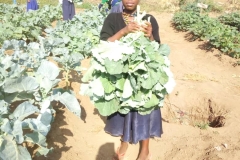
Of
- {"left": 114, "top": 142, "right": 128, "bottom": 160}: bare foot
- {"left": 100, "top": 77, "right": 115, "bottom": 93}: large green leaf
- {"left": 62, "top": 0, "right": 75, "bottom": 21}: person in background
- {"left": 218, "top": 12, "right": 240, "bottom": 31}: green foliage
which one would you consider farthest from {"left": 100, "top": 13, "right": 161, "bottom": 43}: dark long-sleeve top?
{"left": 218, "top": 12, "right": 240, "bottom": 31}: green foliage

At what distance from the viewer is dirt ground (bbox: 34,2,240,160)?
8.91ft

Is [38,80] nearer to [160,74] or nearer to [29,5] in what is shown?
[160,74]

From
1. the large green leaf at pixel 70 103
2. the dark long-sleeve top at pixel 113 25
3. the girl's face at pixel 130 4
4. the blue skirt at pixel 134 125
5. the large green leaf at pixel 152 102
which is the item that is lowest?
the blue skirt at pixel 134 125

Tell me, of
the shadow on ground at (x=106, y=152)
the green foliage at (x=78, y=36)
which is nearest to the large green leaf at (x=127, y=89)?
the shadow on ground at (x=106, y=152)

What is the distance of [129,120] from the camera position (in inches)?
87.2

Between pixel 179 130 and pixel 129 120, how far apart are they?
1.23m

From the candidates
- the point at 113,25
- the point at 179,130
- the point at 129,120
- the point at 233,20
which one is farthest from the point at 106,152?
the point at 233,20

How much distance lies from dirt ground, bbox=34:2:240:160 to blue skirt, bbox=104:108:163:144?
0.52 m

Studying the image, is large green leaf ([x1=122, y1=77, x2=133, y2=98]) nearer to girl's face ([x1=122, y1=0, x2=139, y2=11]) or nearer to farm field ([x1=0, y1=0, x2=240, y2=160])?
girl's face ([x1=122, y1=0, x2=139, y2=11])

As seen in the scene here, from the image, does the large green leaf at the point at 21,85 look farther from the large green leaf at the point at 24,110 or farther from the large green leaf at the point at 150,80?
the large green leaf at the point at 150,80

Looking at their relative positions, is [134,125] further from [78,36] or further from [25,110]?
[78,36]

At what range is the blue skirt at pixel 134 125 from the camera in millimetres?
2203

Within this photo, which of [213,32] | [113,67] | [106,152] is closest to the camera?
[113,67]

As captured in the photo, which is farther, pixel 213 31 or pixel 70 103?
pixel 213 31
